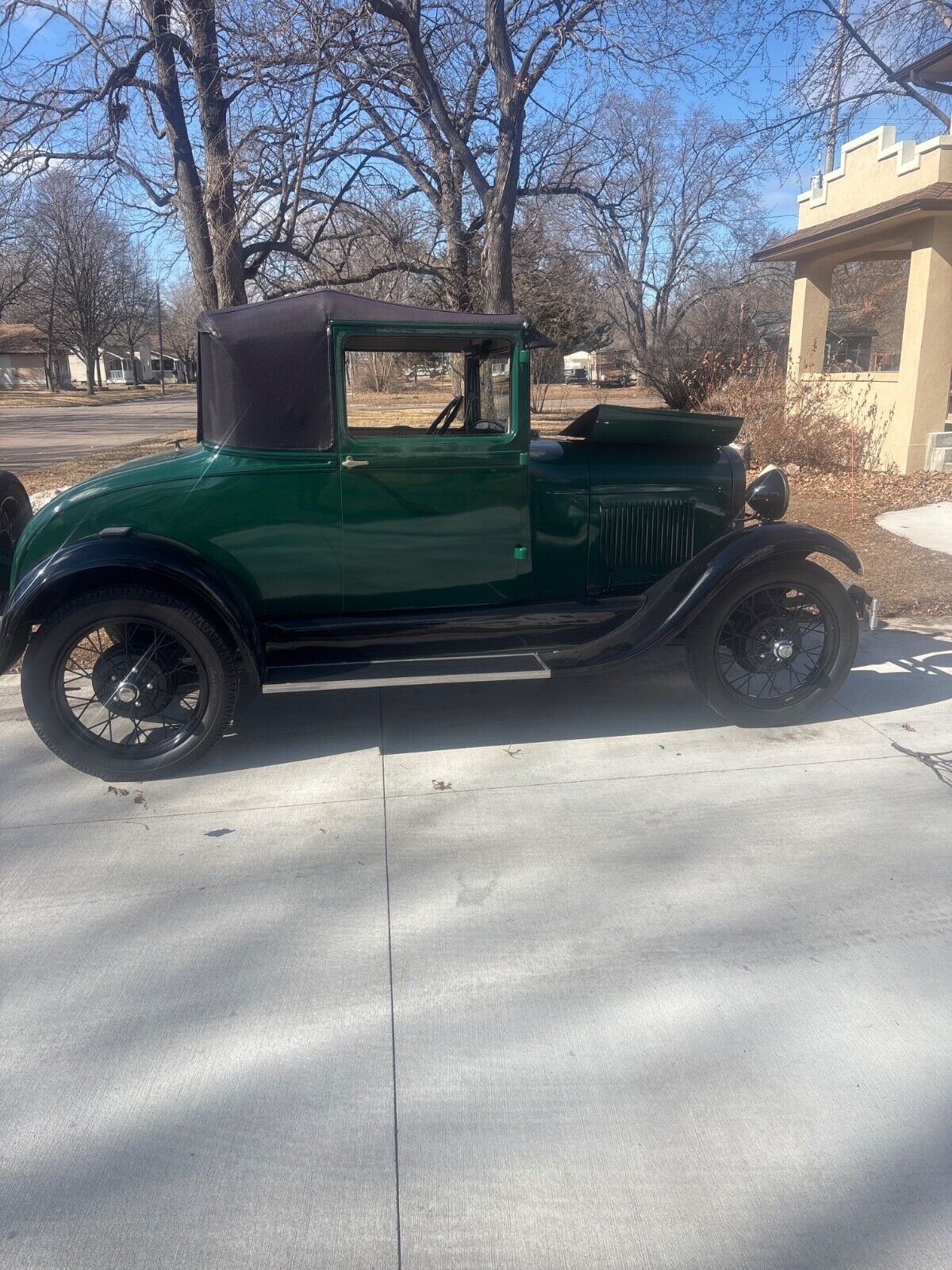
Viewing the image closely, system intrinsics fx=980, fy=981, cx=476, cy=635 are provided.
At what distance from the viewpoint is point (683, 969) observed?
297cm

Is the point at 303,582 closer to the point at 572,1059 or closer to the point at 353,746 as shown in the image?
the point at 353,746

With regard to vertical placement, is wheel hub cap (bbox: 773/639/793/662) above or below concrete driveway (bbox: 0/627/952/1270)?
above

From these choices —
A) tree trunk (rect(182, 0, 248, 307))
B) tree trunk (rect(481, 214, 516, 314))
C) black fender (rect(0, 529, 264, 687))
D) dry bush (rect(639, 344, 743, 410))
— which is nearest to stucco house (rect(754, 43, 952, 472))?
dry bush (rect(639, 344, 743, 410))

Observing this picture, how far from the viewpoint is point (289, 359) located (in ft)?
13.8

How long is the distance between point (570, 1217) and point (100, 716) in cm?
354

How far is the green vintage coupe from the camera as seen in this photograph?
4125 millimetres

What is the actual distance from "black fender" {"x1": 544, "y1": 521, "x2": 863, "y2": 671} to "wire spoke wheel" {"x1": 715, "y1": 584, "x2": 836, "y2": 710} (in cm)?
24

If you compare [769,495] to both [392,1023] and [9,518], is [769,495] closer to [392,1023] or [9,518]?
[392,1023]

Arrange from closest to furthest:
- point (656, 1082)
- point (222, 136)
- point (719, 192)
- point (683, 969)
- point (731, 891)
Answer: point (656, 1082) < point (683, 969) < point (731, 891) < point (222, 136) < point (719, 192)

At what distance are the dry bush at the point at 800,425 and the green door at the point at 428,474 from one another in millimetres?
8321

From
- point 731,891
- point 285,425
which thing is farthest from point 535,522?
point 731,891

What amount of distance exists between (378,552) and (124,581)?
107 cm

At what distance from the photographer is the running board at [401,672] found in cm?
419

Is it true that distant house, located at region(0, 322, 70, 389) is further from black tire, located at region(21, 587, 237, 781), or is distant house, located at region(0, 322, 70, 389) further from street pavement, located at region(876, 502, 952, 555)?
black tire, located at region(21, 587, 237, 781)
